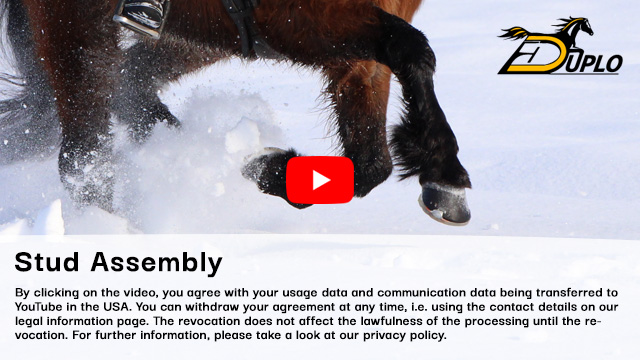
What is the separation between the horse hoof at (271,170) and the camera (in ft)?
10.1

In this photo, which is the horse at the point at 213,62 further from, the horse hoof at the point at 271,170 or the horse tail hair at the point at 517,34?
the horse tail hair at the point at 517,34

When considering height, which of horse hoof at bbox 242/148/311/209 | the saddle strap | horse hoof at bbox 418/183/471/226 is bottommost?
horse hoof at bbox 242/148/311/209

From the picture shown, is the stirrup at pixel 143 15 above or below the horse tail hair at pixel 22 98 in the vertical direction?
above

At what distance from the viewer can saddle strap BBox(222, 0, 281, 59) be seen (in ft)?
8.75

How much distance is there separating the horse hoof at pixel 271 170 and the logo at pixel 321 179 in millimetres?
43

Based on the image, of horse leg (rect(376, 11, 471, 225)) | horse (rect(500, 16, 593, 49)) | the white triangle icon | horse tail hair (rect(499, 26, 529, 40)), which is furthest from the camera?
horse tail hair (rect(499, 26, 529, 40))

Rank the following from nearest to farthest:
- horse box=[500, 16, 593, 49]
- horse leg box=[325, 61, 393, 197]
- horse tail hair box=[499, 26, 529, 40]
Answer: horse leg box=[325, 61, 393, 197]
horse box=[500, 16, 593, 49]
horse tail hair box=[499, 26, 529, 40]

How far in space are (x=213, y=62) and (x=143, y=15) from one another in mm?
Result: 910

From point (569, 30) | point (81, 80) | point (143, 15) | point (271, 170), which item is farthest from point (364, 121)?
point (569, 30)

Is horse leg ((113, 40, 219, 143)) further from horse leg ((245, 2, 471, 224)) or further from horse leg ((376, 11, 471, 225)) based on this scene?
horse leg ((376, 11, 471, 225))

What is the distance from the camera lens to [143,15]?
9.03ft

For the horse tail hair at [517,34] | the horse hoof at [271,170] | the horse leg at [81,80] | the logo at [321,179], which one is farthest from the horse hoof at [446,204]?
the horse tail hair at [517,34]

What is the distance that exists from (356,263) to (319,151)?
1782 mm

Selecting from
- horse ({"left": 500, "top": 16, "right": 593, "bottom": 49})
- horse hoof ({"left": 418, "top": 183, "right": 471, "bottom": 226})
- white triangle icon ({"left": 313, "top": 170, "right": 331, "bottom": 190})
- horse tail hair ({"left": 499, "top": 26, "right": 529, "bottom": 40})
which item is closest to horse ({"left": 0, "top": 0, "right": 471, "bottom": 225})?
horse hoof ({"left": 418, "top": 183, "right": 471, "bottom": 226})
